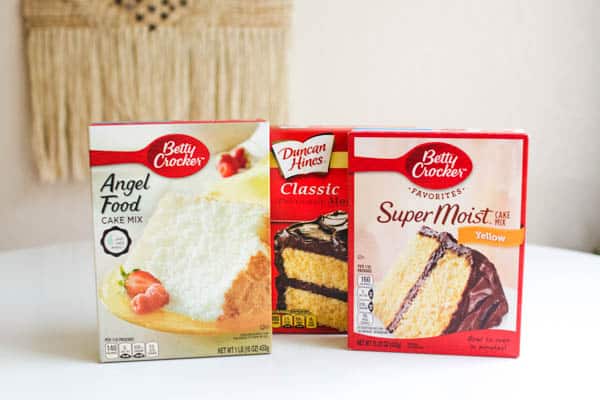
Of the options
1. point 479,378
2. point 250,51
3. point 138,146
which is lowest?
point 479,378

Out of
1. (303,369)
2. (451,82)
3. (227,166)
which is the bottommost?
(303,369)

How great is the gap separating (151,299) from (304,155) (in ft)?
0.95

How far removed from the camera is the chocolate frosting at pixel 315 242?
39.9 inches

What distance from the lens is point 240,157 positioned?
3.03ft

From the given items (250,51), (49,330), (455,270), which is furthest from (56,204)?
(455,270)

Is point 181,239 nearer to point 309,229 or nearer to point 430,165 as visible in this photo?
point 309,229

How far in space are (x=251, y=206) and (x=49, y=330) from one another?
39 centimetres

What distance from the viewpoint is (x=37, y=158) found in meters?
2.20

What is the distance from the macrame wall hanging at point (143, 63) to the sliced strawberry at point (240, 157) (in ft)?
4.28

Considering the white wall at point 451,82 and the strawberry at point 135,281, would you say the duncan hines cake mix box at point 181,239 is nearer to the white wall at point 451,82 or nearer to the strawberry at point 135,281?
the strawberry at point 135,281

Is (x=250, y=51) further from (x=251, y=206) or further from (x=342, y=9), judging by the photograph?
(x=251, y=206)

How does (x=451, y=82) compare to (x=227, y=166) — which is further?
(x=451, y=82)

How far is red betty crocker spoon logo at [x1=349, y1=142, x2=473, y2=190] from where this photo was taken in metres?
0.92

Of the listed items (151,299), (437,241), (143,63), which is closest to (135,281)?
(151,299)
